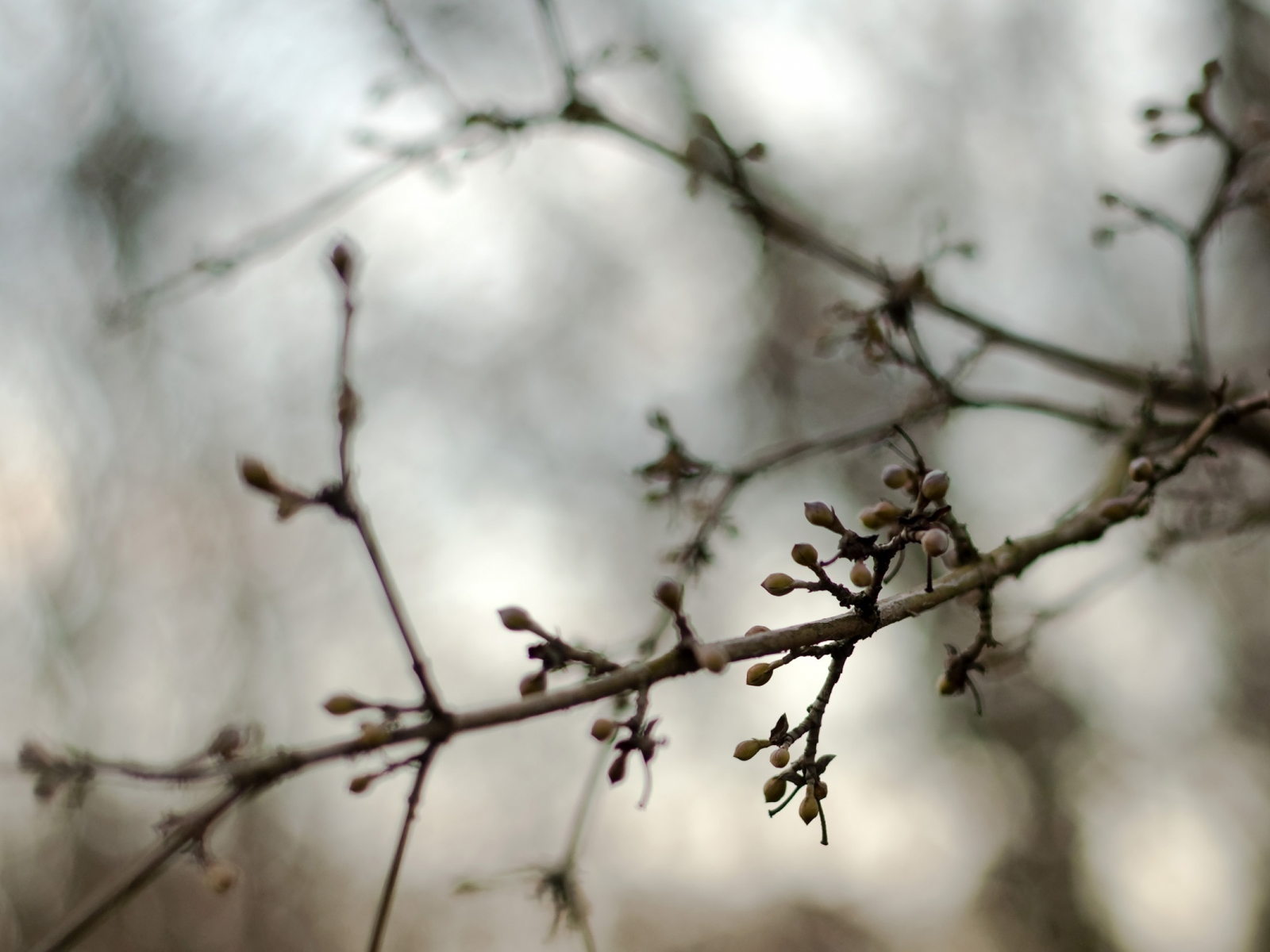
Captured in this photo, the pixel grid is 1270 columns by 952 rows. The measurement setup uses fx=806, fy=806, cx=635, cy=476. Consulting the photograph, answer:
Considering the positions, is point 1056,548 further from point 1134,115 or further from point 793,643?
point 1134,115

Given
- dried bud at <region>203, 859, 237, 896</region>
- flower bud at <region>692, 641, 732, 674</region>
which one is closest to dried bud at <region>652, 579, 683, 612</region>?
flower bud at <region>692, 641, 732, 674</region>

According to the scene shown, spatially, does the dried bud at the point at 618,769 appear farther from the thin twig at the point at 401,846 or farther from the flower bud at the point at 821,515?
the flower bud at the point at 821,515

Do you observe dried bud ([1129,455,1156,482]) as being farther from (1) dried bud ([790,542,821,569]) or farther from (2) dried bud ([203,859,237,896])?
(2) dried bud ([203,859,237,896])

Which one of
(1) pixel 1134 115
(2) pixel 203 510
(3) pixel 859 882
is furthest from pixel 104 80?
(3) pixel 859 882

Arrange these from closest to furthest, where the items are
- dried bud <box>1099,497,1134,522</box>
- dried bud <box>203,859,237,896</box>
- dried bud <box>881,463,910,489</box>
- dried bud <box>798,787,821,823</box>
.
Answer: dried bud <box>203,859,237,896</box> < dried bud <box>798,787,821,823</box> < dried bud <box>881,463,910,489</box> < dried bud <box>1099,497,1134,522</box>

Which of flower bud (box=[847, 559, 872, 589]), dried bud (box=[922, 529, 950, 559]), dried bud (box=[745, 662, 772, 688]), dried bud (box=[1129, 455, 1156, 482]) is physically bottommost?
dried bud (box=[745, 662, 772, 688])
